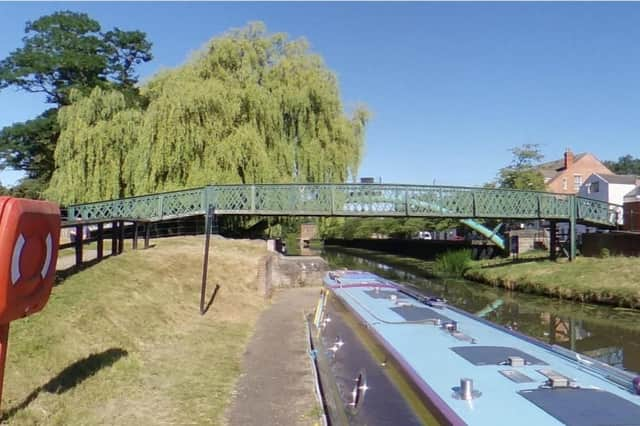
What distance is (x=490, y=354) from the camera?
5.09 metres

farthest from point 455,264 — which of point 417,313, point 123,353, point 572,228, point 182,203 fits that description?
point 123,353

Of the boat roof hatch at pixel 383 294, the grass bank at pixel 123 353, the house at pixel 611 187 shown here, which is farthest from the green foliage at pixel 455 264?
the house at pixel 611 187

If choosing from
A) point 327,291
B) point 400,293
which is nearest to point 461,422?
point 400,293

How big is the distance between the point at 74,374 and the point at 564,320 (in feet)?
48.2

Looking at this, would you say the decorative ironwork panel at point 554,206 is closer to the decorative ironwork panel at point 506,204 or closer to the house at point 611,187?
the decorative ironwork panel at point 506,204

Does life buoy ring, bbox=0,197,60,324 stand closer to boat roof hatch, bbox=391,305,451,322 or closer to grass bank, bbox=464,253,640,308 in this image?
boat roof hatch, bbox=391,305,451,322

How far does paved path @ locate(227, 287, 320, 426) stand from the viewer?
5719mm

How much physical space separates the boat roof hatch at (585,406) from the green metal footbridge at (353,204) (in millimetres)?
16754

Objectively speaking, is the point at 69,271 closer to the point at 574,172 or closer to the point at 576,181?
the point at 574,172

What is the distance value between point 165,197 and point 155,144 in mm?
2637

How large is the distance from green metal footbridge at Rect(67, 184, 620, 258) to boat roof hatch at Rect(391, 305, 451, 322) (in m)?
12.9

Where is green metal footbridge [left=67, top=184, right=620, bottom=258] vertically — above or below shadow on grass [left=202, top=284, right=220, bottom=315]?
above

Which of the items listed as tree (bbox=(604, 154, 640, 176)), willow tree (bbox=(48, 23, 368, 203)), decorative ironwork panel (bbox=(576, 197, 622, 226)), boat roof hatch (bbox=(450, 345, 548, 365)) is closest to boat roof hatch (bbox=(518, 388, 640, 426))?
boat roof hatch (bbox=(450, 345, 548, 365))

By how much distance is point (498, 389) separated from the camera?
159 inches
